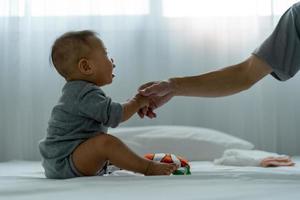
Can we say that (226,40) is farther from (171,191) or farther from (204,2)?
(171,191)

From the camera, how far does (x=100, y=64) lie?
1.41 meters

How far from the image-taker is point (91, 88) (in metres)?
1.31

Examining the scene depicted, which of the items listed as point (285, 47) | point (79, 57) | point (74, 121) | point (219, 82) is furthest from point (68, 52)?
point (285, 47)

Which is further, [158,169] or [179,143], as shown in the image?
[179,143]

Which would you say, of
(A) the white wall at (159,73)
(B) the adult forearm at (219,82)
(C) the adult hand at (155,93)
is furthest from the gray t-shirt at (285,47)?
(A) the white wall at (159,73)

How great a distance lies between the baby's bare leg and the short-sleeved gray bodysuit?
0.03m

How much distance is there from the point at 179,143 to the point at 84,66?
0.75 metres

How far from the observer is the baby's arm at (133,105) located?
1329 millimetres

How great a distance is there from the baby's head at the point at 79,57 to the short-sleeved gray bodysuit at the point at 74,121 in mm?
64

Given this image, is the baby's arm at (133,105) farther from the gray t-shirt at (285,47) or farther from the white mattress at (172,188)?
the gray t-shirt at (285,47)

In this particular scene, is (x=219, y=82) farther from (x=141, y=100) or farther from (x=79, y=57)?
(x=79, y=57)

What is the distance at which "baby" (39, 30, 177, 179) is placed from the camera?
1267mm

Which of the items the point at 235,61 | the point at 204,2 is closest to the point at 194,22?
the point at 204,2

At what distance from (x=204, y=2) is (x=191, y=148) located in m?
0.84
